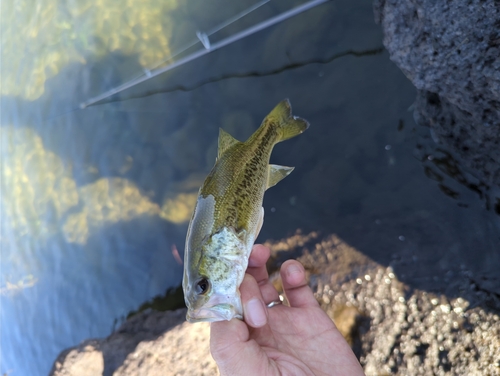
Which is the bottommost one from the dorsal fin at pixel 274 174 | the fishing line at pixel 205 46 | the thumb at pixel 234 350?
the thumb at pixel 234 350

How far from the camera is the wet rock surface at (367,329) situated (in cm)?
344

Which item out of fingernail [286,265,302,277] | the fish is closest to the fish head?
the fish

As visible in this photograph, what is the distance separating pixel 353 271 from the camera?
168 inches

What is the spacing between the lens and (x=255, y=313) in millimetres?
2348

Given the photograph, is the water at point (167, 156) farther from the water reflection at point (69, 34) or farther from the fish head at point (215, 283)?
the fish head at point (215, 283)

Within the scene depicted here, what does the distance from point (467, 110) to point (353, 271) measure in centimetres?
224

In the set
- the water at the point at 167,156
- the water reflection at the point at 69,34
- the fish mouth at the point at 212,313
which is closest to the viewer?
the fish mouth at the point at 212,313

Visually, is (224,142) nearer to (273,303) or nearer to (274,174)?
(274,174)

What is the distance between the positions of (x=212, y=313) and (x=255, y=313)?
316mm

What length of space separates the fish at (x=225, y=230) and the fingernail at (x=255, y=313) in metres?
0.07

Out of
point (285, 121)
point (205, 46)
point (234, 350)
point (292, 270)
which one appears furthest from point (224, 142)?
point (205, 46)

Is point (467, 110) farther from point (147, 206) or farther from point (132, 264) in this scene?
point (132, 264)

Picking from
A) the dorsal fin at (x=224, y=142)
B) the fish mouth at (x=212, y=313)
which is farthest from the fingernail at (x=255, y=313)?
the dorsal fin at (x=224, y=142)

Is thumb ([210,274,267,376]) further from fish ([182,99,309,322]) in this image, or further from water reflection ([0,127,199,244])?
water reflection ([0,127,199,244])
